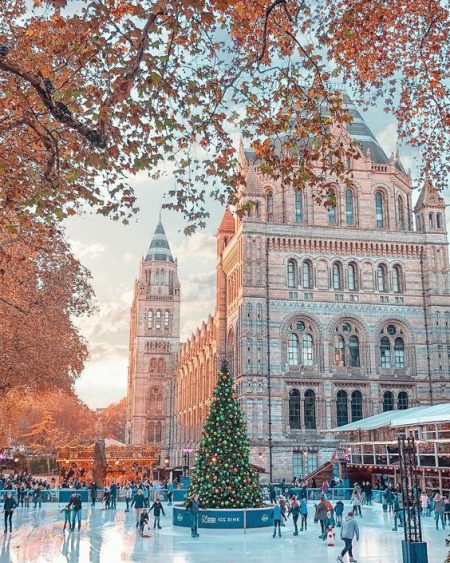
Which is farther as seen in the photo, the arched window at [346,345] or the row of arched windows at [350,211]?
the row of arched windows at [350,211]

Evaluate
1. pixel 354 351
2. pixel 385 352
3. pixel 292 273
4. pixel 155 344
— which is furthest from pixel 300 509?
pixel 155 344

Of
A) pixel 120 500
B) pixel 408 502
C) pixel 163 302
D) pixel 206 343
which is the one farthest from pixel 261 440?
pixel 163 302

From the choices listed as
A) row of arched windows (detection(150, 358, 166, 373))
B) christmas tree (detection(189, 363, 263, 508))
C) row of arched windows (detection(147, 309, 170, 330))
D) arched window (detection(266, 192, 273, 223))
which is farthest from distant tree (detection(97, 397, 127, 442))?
christmas tree (detection(189, 363, 263, 508))

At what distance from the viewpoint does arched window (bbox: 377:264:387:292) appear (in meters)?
50.0

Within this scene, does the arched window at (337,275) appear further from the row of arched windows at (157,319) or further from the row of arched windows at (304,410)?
the row of arched windows at (157,319)

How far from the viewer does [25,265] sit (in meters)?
26.2

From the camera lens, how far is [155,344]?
98.9 m

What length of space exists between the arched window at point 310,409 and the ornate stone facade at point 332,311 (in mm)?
72

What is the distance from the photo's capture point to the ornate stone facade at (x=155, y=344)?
9244 cm

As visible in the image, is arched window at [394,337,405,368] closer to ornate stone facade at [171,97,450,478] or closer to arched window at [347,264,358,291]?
ornate stone facade at [171,97,450,478]

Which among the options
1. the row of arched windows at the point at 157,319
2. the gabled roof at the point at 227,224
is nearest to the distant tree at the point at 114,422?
the row of arched windows at the point at 157,319

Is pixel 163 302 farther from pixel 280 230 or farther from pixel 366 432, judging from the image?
pixel 366 432

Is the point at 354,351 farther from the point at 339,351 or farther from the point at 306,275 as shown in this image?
the point at 306,275

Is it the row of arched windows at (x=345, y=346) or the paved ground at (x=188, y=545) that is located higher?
the row of arched windows at (x=345, y=346)
